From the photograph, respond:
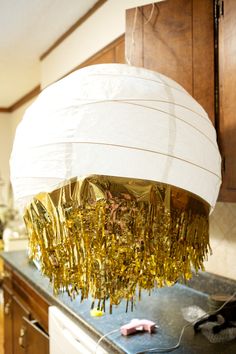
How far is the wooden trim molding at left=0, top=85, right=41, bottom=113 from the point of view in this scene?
4.55 meters

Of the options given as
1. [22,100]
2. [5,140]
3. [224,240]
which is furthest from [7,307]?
[5,140]

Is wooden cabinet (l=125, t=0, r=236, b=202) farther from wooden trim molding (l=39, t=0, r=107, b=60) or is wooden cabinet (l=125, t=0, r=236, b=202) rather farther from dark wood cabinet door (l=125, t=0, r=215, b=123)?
wooden trim molding (l=39, t=0, r=107, b=60)

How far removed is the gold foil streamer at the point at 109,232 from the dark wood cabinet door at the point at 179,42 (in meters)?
0.69

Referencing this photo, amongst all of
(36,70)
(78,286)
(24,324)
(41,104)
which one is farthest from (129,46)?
(36,70)

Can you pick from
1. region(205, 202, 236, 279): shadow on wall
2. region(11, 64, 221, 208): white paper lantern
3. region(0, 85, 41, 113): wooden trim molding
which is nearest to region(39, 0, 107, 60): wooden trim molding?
region(0, 85, 41, 113): wooden trim molding

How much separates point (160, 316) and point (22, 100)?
4332 millimetres

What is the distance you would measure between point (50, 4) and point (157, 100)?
197 cm

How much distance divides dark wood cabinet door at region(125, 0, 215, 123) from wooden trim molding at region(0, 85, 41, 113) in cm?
308

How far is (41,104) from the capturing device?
80 centimetres

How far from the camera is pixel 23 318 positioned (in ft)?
7.55

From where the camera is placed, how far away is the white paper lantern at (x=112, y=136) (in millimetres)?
701

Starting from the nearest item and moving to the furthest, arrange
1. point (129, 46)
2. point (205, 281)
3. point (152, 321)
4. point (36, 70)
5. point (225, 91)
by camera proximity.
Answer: point (225, 91), point (152, 321), point (129, 46), point (205, 281), point (36, 70)

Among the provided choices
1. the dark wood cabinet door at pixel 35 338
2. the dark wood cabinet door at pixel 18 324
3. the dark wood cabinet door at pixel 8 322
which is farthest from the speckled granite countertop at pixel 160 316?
the dark wood cabinet door at pixel 8 322

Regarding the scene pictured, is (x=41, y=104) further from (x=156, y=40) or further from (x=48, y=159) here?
(x=156, y=40)
